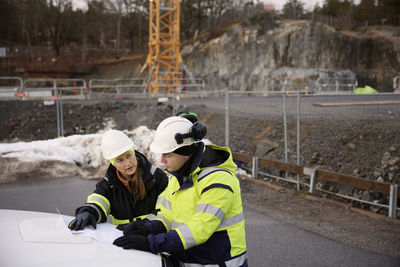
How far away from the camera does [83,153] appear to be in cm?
1144

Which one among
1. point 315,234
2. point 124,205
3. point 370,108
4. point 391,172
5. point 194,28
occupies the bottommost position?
point 315,234

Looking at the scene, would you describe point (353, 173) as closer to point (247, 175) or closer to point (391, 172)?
point (391, 172)

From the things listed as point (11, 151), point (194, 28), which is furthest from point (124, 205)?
point (194, 28)

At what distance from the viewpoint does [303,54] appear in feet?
112

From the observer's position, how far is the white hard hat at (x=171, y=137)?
266 centimetres

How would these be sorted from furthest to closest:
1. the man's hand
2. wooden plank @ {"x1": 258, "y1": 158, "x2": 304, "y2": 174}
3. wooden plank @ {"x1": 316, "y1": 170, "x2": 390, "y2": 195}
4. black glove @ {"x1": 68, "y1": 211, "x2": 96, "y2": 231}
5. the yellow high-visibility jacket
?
1. wooden plank @ {"x1": 258, "y1": 158, "x2": 304, "y2": 174}
2. wooden plank @ {"x1": 316, "y1": 170, "x2": 390, "y2": 195}
3. black glove @ {"x1": 68, "y1": 211, "x2": 96, "y2": 231}
4. the man's hand
5. the yellow high-visibility jacket

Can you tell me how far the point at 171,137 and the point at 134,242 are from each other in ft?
2.37

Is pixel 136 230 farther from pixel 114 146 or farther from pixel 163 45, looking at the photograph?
pixel 163 45

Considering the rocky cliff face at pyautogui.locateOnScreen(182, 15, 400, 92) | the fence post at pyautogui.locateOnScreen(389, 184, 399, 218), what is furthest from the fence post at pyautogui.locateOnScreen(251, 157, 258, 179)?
the rocky cliff face at pyautogui.locateOnScreen(182, 15, 400, 92)

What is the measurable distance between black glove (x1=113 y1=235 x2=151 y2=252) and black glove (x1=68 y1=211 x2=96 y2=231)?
0.45 meters

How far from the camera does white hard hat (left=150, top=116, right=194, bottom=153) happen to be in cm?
266

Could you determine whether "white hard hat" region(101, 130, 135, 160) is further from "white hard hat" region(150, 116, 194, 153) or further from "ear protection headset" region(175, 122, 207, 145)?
"ear protection headset" region(175, 122, 207, 145)

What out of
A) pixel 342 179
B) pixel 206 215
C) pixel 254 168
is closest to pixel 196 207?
pixel 206 215

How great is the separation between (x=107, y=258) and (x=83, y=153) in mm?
9485
